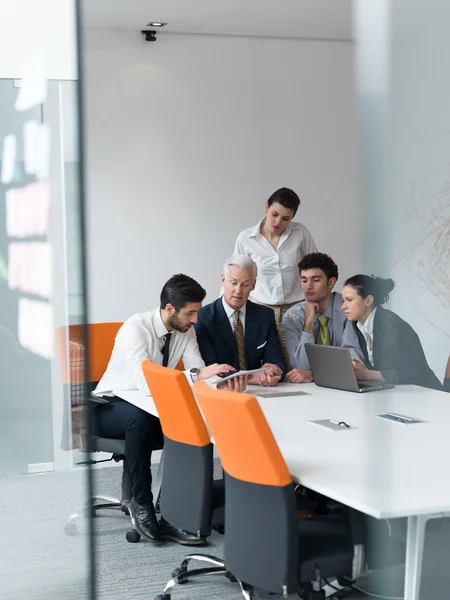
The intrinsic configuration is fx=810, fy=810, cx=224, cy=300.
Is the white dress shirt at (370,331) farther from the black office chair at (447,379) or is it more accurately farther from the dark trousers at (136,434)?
the dark trousers at (136,434)

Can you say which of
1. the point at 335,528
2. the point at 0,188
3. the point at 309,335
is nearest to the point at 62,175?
the point at 0,188

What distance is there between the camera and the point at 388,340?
83cm

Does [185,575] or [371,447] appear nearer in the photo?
[371,447]

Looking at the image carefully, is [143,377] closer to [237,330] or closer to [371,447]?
[237,330]

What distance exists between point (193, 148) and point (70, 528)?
4.02 metres

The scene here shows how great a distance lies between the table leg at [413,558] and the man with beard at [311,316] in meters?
2.39

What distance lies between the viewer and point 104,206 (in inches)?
200

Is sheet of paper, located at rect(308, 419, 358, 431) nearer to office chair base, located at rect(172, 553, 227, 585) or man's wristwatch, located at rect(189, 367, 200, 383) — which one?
office chair base, located at rect(172, 553, 227, 585)

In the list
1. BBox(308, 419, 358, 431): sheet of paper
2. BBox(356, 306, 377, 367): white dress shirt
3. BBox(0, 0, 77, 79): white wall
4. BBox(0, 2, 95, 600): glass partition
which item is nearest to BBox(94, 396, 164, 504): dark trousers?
BBox(308, 419, 358, 431): sheet of paper

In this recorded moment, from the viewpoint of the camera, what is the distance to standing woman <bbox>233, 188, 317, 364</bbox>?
4517mm

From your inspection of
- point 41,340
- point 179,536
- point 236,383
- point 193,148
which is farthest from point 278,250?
point 41,340

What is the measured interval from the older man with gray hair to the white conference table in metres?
0.24

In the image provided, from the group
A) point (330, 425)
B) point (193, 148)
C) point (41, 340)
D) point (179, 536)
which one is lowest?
point (179, 536)

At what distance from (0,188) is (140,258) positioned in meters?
3.75
